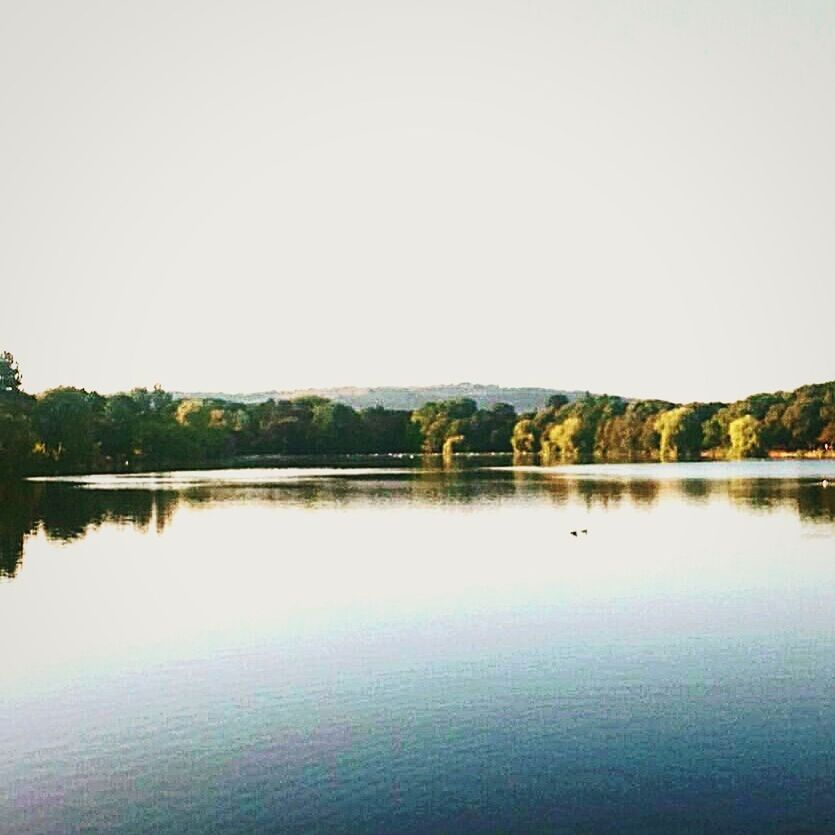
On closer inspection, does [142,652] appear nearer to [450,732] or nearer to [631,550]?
[450,732]

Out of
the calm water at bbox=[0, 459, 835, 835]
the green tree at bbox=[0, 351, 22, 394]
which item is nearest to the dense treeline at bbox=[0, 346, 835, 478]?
the green tree at bbox=[0, 351, 22, 394]

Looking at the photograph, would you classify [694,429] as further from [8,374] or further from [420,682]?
[420,682]

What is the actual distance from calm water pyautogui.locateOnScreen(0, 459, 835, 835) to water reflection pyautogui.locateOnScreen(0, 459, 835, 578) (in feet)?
24.1

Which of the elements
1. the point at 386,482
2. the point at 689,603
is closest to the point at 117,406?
the point at 386,482

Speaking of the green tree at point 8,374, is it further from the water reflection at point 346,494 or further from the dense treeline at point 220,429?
the water reflection at point 346,494

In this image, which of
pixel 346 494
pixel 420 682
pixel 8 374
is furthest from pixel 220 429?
pixel 420 682

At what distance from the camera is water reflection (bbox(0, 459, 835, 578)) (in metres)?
61.1

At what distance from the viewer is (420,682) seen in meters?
23.5

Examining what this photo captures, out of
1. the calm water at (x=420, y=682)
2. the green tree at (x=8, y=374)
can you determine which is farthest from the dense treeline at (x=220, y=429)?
the calm water at (x=420, y=682)

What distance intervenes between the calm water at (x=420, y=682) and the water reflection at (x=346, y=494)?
734cm

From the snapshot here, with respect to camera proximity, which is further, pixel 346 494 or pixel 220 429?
pixel 220 429

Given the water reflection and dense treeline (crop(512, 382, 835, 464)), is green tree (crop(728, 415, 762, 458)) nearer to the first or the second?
dense treeline (crop(512, 382, 835, 464))

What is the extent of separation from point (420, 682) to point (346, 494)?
6120 centimetres

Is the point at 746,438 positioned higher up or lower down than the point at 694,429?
lower down
